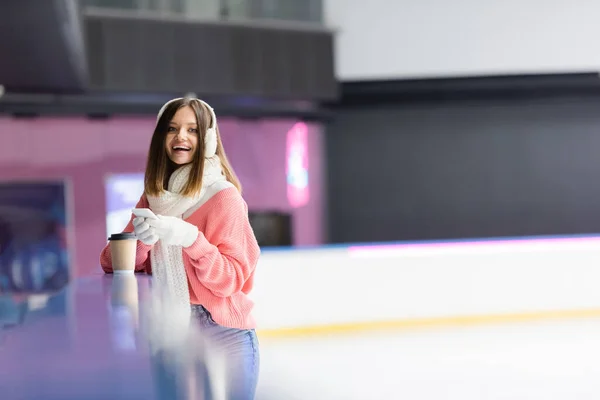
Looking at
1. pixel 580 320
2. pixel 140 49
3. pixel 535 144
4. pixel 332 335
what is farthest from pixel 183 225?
pixel 535 144

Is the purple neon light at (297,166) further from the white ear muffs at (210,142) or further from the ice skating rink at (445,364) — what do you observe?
the white ear muffs at (210,142)

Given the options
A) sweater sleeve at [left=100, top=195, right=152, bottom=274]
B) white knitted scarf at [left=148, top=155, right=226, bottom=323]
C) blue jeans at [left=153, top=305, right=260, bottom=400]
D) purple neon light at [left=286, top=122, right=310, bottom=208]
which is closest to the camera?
blue jeans at [left=153, top=305, right=260, bottom=400]

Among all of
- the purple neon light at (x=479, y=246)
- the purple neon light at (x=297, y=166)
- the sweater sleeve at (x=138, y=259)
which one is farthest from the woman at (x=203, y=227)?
the purple neon light at (x=297, y=166)

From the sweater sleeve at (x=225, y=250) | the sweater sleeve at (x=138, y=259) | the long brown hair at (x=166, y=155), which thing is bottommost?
the sweater sleeve at (x=138, y=259)

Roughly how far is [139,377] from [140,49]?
269 inches

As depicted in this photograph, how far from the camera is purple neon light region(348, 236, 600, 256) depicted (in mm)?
6309

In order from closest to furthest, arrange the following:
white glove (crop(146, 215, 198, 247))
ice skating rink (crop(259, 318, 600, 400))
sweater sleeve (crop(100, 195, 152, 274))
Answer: white glove (crop(146, 215, 198, 247))
sweater sleeve (crop(100, 195, 152, 274))
ice skating rink (crop(259, 318, 600, 400))

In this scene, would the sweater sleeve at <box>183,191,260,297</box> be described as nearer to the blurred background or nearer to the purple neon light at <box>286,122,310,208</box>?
the blurred background

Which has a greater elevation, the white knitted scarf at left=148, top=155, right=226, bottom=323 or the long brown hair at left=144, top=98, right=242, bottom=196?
the long brown hair at left=144, top=98, right=242, bottom=196

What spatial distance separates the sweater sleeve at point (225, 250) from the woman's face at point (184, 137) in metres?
0.16

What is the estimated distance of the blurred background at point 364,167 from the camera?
5.08 m

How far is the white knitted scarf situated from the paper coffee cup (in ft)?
0.34

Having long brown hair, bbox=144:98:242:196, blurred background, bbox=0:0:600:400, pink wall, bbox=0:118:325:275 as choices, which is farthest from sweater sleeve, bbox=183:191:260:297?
pink wall, bbox=0:118:325:275

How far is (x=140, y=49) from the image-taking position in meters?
7.32
